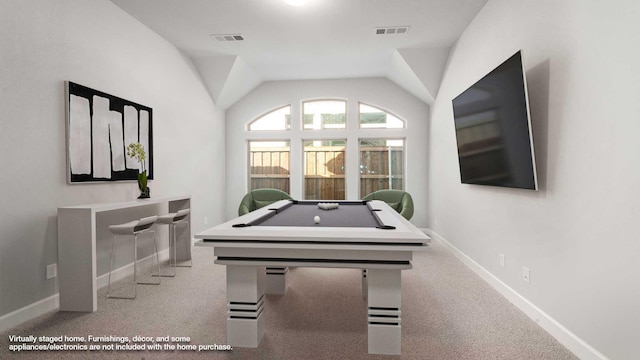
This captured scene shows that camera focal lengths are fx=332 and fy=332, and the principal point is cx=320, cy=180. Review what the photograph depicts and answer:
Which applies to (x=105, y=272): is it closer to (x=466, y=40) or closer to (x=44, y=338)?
(x=44, y=338)

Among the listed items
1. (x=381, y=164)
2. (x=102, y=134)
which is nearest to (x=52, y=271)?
(x=102, y=134)

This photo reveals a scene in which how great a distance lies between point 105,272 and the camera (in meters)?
3.46

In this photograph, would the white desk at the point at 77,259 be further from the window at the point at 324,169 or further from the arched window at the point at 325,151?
the window at the point at 324,169

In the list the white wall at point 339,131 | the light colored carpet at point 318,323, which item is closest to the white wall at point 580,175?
the light colored carpet at point 318,323

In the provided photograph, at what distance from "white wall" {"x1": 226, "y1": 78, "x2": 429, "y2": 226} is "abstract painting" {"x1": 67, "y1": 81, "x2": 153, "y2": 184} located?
255cm

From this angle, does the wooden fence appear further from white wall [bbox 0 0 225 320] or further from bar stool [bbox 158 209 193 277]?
white wall [bbox 0 0 225 320]

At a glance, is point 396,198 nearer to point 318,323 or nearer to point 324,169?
point 324,169

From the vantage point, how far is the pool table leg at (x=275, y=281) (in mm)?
3162

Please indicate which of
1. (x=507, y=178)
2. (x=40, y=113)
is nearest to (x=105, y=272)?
(x=40, y=113)

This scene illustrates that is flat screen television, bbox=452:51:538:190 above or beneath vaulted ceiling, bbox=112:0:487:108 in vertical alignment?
beneath

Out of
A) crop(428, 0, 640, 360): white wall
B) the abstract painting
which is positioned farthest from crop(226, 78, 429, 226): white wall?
crop(428, 0, 640, 360): white wall

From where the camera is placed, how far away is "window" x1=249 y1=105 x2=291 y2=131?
6734 mm

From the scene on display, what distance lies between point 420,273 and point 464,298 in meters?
0.80

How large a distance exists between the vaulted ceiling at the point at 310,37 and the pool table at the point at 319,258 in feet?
9.04
